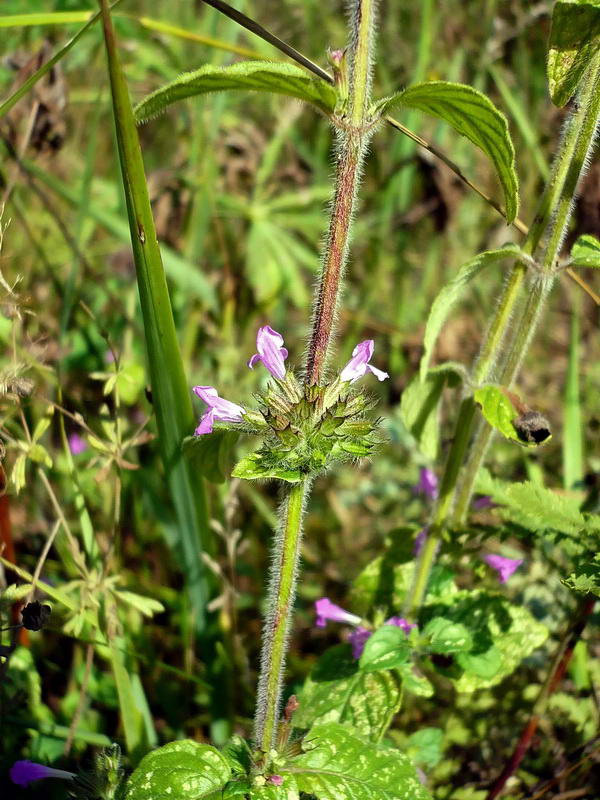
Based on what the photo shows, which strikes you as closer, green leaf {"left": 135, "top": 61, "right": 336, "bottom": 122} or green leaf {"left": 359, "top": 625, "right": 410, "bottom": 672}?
green leaf {"left": 135, "top": 61, "right": 336, "bottom": 122}

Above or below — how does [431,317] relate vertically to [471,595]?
above

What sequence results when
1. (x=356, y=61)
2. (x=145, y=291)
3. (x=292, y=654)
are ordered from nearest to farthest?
1. (x=356, y=61)
2. (x=145, y=291)
3. (x=292, y=654)

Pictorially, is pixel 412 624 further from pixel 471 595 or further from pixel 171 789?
pixel 171 789

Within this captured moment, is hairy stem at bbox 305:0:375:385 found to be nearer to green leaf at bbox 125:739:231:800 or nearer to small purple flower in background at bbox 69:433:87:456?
green leaf at bbox 125:739:231:800

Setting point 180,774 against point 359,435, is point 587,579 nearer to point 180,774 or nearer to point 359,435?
point 359,435

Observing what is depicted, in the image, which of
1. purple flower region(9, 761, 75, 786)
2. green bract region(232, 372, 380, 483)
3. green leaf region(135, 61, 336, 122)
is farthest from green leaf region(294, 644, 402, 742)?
green leaf region(135, 61, 336, 122)

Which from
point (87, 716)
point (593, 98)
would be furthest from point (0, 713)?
point (593, 98)

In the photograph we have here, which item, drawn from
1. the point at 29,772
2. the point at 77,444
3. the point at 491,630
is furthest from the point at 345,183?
the point at 77,444
